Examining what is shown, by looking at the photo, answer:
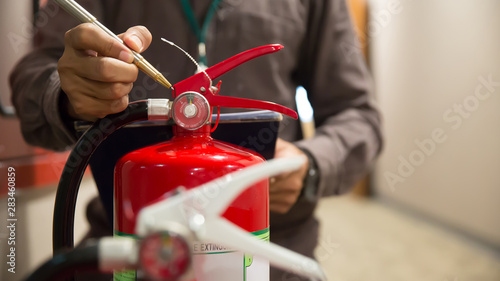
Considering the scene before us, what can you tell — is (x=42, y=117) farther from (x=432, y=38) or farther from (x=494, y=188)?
(x=432, y=38)

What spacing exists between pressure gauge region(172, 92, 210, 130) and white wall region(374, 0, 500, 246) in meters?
1.68

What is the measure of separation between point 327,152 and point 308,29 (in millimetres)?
205

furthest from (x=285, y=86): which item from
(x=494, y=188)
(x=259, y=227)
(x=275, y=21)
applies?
(x=494, y=188)

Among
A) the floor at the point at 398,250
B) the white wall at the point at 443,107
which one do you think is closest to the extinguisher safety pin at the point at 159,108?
the floor at the point at 398,250

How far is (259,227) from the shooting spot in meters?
0.28

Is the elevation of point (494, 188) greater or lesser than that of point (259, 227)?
lesser

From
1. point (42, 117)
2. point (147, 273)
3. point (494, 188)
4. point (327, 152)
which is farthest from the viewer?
point (494, 188)

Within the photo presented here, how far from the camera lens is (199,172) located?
26 centimetres

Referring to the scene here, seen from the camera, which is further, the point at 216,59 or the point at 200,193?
the point at 216,59

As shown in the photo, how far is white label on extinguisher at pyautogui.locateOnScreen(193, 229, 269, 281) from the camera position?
25 cm

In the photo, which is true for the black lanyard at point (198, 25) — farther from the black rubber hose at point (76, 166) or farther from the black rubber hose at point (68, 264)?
the black rubber hose at point (68, 264)

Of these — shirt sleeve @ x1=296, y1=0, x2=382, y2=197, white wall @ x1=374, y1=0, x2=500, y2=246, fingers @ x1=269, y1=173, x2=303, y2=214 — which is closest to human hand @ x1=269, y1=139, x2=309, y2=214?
fingers @ x1=269, y1=173, x2=303, y2=214

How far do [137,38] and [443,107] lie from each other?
1.95 meters

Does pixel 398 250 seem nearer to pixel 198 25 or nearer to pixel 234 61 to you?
pixel 198 25
